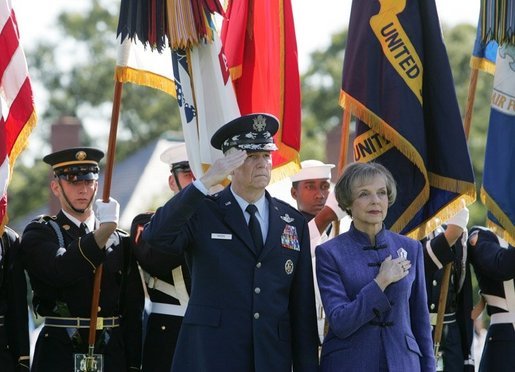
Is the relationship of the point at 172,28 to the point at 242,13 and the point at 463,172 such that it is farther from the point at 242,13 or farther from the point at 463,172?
the point at 463,172

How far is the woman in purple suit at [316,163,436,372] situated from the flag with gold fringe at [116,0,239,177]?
1372mm

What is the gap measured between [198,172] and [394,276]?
1.76 meters

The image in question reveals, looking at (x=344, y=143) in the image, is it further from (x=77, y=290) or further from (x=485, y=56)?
(x=77, y=290)

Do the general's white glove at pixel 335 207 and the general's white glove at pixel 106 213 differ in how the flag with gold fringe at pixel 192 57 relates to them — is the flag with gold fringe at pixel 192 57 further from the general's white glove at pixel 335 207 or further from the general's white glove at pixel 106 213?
the general's white glove at pixel 335 207

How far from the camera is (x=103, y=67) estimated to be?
58406 millimetres

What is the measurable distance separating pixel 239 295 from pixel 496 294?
9.21ft

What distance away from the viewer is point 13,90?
859 centimetres

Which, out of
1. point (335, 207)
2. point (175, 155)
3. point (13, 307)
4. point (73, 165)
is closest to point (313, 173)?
point (175, 155)

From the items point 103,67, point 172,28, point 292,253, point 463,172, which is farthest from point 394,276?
point 103,67

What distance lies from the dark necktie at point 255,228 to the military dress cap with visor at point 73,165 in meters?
1.96

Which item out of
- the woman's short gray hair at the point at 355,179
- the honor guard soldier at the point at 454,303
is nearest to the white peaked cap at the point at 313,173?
the honor guard soldier at the point at 454,303

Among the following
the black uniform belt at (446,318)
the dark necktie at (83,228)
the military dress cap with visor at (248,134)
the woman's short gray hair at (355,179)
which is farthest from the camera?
the black uniform belt at (446,318)

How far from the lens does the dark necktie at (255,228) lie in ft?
22.4

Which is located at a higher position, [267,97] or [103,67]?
[103,67]
